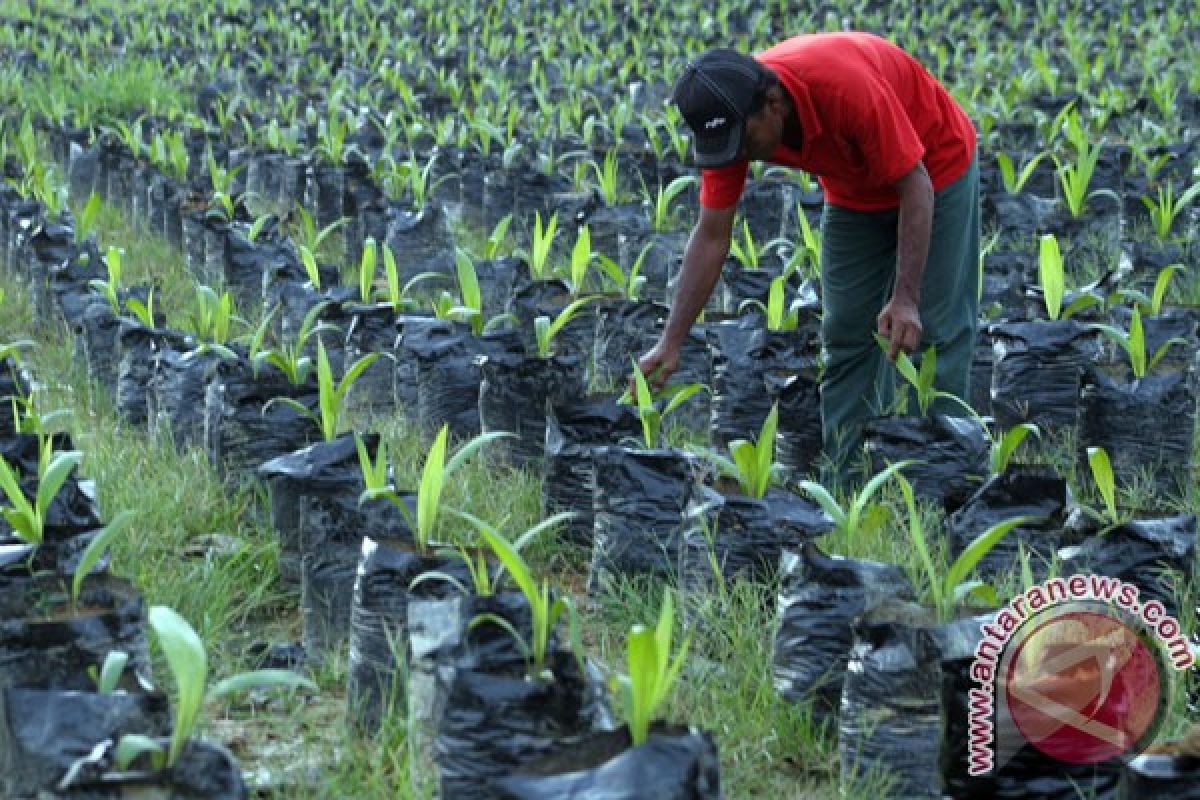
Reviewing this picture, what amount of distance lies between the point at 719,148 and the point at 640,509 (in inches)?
32.1

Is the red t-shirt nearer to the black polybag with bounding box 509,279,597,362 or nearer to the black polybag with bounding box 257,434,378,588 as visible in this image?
the black polybag with bounding box 257,434,378,588

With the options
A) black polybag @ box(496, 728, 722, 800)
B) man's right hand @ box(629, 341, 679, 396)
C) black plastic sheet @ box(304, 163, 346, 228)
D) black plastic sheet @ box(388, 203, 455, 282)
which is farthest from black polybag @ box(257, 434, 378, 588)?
black plastic sheet @ box(304, 163, 346, 228)

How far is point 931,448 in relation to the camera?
363 centimetres

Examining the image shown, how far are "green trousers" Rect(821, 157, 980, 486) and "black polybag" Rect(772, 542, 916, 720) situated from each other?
45.5 inches

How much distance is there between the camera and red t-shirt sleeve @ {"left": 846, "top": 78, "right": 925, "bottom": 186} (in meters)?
3.48

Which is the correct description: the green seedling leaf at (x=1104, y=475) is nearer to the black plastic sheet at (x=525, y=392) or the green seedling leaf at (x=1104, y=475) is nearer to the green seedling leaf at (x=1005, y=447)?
the green seedling leaf at (x=1005, y=447)

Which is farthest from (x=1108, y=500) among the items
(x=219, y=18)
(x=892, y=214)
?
(x=219, y=18)

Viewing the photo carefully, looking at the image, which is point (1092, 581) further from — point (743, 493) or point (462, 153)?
point (462, 153)

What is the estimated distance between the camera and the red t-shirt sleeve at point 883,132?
3480 mm

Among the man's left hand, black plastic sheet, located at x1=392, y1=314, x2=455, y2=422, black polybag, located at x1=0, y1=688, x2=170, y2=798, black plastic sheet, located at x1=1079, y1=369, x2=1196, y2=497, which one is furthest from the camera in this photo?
black plastic sheet, located at x1=392, y1=314, x2=455, y2=422

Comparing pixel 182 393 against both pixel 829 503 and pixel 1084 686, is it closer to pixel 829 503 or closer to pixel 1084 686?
pixel 829 503

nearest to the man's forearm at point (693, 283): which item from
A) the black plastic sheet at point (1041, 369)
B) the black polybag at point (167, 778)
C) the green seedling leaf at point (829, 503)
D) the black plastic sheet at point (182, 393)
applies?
the green seedling leaf at point (829, 503)

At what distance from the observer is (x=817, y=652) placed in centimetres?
279

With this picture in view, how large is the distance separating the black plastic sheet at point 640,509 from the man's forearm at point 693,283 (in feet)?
1.49
